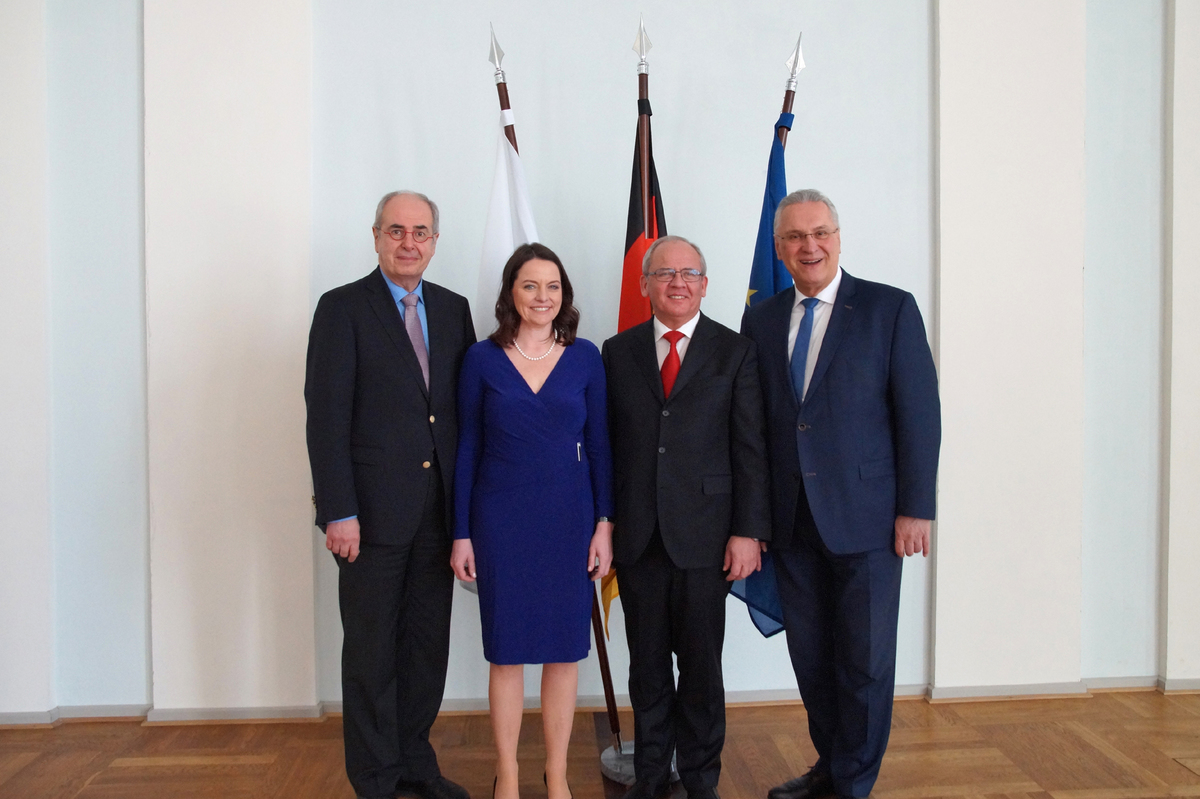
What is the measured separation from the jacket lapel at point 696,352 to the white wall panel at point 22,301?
2455 mm

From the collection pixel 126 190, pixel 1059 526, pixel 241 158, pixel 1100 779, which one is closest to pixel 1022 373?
pixel 1059 526

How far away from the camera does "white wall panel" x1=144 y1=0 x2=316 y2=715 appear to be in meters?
2.94

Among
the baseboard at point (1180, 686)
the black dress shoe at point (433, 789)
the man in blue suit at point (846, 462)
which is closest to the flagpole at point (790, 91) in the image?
the man in blue suit at point (846, 462)

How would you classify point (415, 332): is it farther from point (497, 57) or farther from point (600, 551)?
point (497, 57)

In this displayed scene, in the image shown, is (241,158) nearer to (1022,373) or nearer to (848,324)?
(848,324)

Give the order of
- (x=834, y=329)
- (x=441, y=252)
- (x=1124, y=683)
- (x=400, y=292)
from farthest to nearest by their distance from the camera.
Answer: (x=1124, y=683), (x=441, y=252), (x=400, y=292), (x=834, y=329)

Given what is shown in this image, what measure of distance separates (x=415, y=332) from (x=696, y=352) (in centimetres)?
84

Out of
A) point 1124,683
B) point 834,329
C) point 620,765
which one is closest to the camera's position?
point 834,329

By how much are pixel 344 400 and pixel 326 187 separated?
1237 millimetres

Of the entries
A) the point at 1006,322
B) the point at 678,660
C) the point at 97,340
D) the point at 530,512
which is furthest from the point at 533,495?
the point at 1006,322

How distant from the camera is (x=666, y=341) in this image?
2236mm

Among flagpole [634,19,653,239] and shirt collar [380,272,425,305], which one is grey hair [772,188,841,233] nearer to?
flagpole [634,19,653,239]

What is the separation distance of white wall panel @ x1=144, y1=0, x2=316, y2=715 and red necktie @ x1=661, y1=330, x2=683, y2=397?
5.01 feet

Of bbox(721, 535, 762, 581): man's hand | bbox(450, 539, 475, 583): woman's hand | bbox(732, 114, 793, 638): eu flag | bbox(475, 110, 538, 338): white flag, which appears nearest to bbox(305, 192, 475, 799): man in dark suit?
bbox(450, 539, 475, 583): woman's hand
